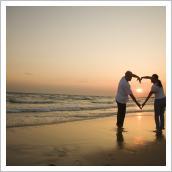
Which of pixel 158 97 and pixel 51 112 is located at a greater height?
pixel 158 97

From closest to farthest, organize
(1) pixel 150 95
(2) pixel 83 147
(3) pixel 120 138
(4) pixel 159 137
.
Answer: (2) pixel 83 147
(3) pixel 120 138
(4) pixel 159 137
(1) pixel 150 95

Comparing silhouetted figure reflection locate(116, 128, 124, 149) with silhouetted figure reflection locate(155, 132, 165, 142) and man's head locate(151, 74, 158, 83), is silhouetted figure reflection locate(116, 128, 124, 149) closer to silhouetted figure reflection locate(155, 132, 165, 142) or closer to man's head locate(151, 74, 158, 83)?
silhouetted figure reflection locate(155, 132, 165, 142)

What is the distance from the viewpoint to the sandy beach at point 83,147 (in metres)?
5.61

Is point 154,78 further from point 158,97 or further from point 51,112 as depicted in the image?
point 51,112

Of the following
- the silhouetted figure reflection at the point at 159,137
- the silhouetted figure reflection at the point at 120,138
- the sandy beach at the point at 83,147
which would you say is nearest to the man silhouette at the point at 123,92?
the silhouetted figure reflection at the point at 120,138

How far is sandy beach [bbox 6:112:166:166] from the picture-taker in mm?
5613

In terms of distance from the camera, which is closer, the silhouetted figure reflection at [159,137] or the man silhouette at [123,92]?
the silhouetted figure reflection at [159,137]

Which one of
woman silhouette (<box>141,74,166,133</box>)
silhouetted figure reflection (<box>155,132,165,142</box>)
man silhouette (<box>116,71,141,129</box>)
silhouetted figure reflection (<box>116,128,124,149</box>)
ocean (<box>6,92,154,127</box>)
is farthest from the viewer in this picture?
ocean (<box>6,92,154,127</box>)

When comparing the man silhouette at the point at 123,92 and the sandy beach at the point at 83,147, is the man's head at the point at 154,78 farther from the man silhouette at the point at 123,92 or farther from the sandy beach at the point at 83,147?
the sandy beach at the point at 83,147

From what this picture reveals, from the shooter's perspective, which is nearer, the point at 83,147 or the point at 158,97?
the point at 83,147

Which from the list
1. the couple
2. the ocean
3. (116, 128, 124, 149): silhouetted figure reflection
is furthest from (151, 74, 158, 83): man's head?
the ocean

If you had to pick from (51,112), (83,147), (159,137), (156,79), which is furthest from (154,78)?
(51,112)

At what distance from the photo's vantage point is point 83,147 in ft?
22.4

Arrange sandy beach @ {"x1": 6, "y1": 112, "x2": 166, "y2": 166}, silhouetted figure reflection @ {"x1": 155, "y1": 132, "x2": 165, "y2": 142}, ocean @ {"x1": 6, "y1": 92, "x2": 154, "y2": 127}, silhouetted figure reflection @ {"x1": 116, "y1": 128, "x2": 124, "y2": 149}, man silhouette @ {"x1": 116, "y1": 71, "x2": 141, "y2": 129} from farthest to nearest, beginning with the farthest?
Result: ocean @ {"x1": 6, "y1": 92, "x2": 154, "y2": 127} → man silhouette @ {"x1": 116, "y1": 71, "x2": 141, "y2": 129} → silhouetted figure reflection @ {"x1": 155, "y1": 132, "x2": 165, "y2": 142} → silhouetted figure reflection @ {"x1": 116, "y1": 128, "x2": 124, "y2": 149} → sandy beach @ {"x1": 6, "y1": 112, "x2": 166, "y2": 166}
